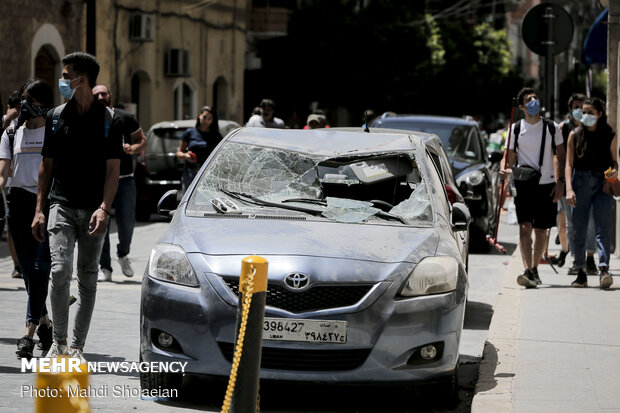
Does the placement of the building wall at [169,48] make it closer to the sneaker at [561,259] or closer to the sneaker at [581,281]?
the sneaker at [561,259]

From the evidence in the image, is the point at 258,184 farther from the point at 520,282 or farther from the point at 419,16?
the point at 419,16

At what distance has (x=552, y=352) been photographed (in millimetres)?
7785

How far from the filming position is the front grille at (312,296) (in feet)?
21.3

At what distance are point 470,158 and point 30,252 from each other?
9816 mm

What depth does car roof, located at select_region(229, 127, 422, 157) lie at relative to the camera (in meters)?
8.24

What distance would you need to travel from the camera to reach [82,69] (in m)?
7.47

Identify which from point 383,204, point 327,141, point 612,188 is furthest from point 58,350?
point 612,188

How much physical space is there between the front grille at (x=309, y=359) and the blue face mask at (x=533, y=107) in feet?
17.7

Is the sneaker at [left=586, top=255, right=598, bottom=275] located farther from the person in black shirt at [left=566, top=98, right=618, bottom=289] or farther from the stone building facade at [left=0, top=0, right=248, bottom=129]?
the stone building facade at [left=0, top=0, right=248, bottom=129]

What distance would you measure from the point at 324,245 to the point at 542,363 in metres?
1.58

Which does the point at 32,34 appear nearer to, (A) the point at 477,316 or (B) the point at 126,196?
(B) the point at 126,196

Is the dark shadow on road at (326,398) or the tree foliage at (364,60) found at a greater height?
the tree foliage at (364,60)

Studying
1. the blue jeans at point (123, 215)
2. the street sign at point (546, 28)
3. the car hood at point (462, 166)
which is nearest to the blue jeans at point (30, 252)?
the blue jeans at point (123, 215)

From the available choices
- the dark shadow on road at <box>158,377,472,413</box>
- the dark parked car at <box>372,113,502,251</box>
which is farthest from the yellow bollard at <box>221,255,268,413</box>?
the dark parked car at <box>372,113,502,251</box>
